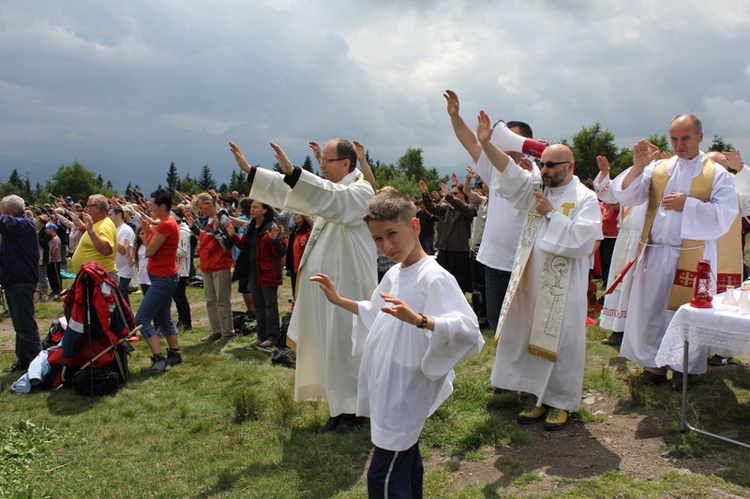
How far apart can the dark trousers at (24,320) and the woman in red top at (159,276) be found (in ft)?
4.15

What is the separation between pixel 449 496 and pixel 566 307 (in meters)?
1.70

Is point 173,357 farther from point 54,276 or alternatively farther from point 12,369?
point 54,276

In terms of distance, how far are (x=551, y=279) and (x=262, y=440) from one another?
2.55 m

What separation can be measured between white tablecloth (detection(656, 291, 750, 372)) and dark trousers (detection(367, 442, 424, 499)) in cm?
229

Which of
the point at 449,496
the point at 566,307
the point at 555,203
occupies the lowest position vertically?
the point at 449,496

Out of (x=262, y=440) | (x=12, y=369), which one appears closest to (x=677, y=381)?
(x=262, y=440)

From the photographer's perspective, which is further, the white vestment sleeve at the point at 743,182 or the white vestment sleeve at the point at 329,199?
the white vestment sleeve at the point at 743,182

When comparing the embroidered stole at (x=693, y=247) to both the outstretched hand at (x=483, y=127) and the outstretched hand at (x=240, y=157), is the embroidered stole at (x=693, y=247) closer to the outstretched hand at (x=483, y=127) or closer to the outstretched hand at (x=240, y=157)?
the outstretched hand at (x=483, y=127)

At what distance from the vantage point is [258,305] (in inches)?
311

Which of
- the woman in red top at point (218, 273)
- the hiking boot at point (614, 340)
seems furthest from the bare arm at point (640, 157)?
the woman in red top at point (218, 273)

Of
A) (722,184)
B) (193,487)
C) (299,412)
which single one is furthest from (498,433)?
(722,184)

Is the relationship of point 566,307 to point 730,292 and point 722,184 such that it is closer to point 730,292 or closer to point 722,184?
point 730,292

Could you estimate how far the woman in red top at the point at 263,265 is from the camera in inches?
301

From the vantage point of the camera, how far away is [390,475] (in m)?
2.61
